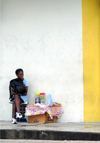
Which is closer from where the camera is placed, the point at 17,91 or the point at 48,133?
the point at 48,133

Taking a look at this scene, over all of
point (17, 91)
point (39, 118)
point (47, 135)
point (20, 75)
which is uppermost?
point (20, 75)

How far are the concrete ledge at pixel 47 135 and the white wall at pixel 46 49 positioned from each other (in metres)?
1.59

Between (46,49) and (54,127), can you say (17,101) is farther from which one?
(46,49)

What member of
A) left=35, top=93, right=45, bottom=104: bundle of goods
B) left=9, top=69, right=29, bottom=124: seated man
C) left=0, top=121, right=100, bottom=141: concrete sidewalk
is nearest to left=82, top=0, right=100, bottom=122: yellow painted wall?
left=35, top=93, right=45, bottom=104: bundle of goods

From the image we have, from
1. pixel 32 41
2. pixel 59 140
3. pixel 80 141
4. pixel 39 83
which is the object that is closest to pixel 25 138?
pixel 59 140

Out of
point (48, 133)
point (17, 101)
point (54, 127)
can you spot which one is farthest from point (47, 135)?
point (17, 101)

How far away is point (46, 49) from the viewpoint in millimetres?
8406

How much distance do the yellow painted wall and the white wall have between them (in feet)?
0.47

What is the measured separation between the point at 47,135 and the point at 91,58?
274 cm

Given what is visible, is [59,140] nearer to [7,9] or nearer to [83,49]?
[83,49]

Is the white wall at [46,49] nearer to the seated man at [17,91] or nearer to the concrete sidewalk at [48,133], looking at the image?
the seated man at [17,91]

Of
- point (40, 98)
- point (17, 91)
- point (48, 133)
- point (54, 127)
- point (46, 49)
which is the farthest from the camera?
point (46, 49)

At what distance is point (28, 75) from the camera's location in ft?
27.7

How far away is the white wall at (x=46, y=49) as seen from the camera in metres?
8.35
